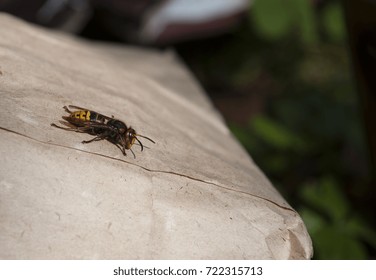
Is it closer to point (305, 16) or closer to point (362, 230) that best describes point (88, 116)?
point (362, 230)

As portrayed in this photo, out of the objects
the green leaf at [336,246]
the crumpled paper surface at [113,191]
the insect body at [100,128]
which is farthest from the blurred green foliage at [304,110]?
the insect body at [100,128]

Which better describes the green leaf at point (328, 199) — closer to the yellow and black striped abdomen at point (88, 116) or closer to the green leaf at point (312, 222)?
the green leaf at point (312, 222)

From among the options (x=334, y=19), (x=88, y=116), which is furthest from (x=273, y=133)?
(x=88, y=116)

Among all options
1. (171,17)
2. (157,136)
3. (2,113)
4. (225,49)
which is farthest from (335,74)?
(2,113)

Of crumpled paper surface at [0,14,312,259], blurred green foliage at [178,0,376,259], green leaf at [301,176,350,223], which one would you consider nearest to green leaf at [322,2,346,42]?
blurred green foliage at [178,0,376,259]

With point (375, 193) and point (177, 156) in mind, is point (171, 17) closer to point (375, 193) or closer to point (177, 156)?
point (375, 193)

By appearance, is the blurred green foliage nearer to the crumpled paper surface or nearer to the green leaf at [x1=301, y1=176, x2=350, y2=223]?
the green leaf at [x1=301, y1=176, x2=350, y2=223]

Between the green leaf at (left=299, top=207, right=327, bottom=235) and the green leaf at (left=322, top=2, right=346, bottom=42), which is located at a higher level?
the green leaf at (left=322, top=2, right=346, bottom=42)

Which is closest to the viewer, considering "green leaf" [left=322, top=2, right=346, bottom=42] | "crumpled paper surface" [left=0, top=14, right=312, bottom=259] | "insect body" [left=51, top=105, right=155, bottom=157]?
"crumpled paper surface" [left=0, top=14, right=312, bottom=259]
